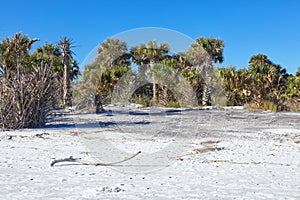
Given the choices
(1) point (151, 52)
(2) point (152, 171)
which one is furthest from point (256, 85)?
(2) point (152, 171)

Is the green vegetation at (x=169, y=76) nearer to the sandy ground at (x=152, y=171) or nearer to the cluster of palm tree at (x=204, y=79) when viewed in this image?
the cluster of palm tree at (x=204, y=79)

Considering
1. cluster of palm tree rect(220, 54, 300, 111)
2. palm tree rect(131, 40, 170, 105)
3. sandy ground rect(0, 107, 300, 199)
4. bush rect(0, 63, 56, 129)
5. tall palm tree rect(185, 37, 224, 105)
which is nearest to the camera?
sandy ground rect(0, 107, 300, 199)

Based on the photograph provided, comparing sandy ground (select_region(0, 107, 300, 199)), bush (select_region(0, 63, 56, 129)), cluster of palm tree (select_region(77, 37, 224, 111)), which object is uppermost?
cluster of palm tree (select_region(77, 37, 224, 111))

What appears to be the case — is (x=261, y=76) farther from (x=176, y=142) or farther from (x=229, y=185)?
(x=229, y=185)

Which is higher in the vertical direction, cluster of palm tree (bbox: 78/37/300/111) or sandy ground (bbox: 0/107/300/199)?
cluster of palm tree (bbox: 78/37/300/111)

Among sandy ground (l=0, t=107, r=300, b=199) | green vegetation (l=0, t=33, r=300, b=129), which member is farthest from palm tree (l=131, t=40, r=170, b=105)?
sandy ground (l=0, t=107, r=300, b=199)

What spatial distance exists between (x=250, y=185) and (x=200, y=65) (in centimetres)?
2892

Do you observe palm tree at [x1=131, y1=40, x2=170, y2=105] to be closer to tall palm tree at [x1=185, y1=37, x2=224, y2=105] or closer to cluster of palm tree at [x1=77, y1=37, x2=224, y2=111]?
cluster of palm tree at [x1=77, y1=37, x2=224, y2=111]

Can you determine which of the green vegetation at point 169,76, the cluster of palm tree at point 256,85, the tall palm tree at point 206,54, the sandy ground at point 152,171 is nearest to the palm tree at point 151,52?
the green vegetation at point 169,76

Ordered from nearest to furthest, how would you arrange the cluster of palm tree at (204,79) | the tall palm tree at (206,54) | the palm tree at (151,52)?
the cluster of palm tree at (204,79) < the tall palm tree at (206,54) < the palm tree at (151,52)

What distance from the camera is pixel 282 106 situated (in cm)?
2192

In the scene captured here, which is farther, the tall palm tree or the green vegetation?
the tall palm tree

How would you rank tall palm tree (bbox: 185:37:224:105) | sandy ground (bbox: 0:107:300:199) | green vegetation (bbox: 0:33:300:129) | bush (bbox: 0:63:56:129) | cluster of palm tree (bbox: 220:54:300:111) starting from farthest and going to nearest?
tall palm tree (bbox: 185:37:224:105) → cluster of palm tree (bbox: 220:54:300:111) → green vegetation (bbox: 0:33:300:129) → bush (bbox: 0:63:56:129) → sandy ground (bbox: 0:107:300:199)

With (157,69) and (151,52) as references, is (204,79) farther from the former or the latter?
(151,52)
